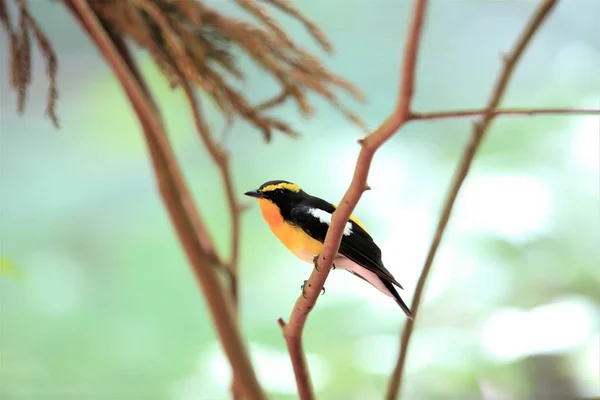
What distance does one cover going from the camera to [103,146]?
1325 mm

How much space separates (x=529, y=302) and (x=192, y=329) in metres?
0.66

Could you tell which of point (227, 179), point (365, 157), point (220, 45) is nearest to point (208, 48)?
point (220, 45)

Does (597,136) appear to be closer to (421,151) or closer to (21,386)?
(421,151)

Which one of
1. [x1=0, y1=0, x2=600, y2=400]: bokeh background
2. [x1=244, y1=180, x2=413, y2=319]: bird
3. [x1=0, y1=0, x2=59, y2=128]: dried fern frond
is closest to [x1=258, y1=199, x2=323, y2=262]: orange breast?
[x1=244, y1=180, x2=413, y2=319]: bird

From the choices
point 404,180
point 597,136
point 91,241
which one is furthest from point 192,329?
point 597,136

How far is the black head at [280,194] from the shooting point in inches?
16.7

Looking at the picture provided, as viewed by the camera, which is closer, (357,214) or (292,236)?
(292,236)

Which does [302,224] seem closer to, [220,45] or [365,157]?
[365,157]

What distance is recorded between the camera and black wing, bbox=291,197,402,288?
40 cm

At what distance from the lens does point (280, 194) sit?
43 cm

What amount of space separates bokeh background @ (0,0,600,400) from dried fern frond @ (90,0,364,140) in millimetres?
351

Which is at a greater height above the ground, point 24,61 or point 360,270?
point 24,61

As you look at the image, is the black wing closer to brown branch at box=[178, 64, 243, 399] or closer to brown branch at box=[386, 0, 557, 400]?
brown branch at box=[386, 0, 557, 400]

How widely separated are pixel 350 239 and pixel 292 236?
0.04 meters
